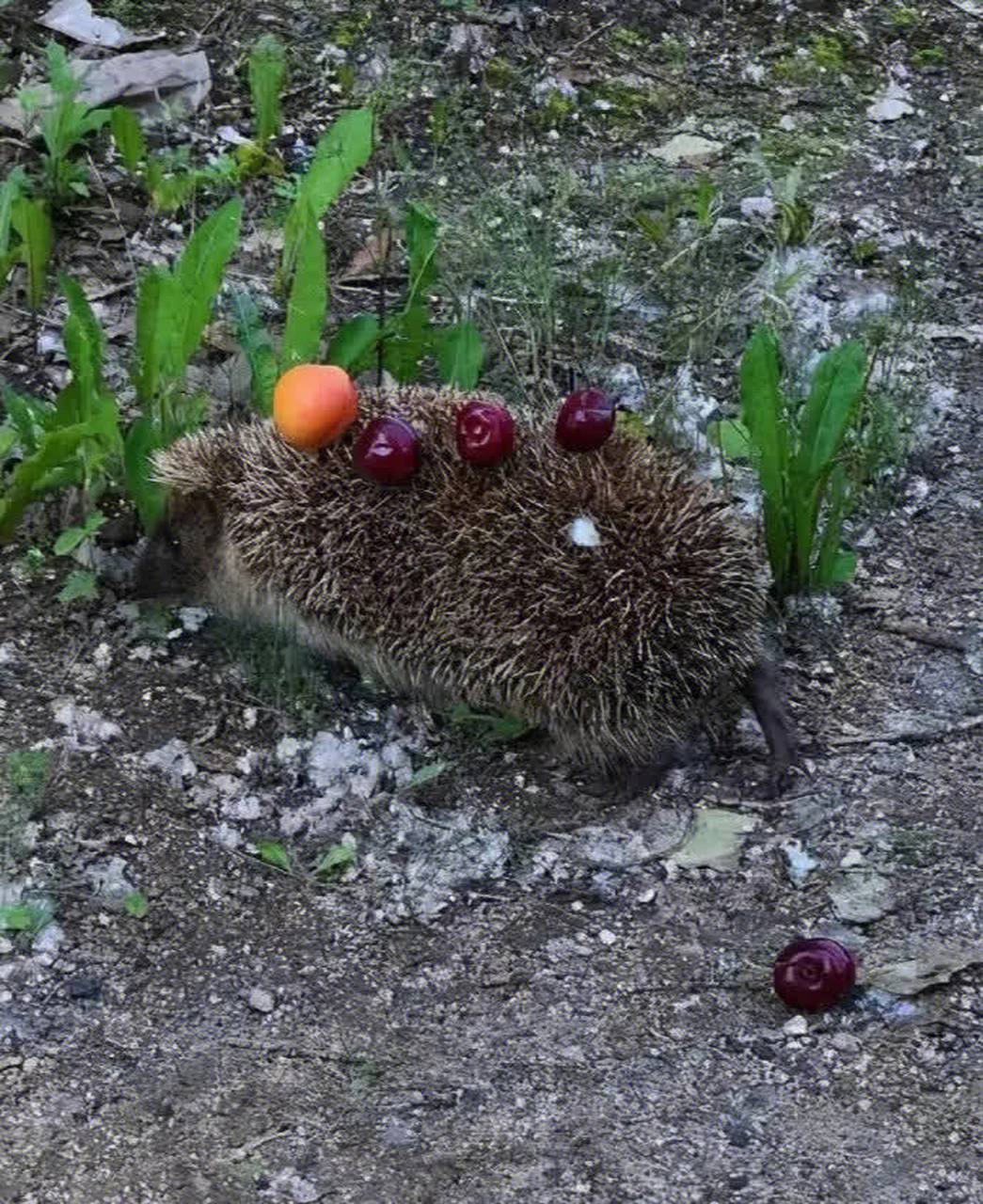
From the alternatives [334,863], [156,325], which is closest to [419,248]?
[156,325]

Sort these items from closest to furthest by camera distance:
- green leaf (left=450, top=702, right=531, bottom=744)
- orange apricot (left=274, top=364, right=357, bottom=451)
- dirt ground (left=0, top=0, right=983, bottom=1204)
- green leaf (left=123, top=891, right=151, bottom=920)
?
dirt ground (left=0, top=0, right=983, bottom=1204) → green leaf (left=123, top=891, right=151, bottom=920) → orange apricot (left=274, top=364, right=357, bottom=451) → green leaf (left=450, top=702, right=531, bottom=744)

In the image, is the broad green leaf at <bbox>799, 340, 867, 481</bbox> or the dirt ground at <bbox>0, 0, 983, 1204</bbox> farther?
the broad green leaf at <bbox>799, 340, 867, 481</bbox>

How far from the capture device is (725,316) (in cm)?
542

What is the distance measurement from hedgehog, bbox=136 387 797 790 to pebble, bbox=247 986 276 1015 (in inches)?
34.8

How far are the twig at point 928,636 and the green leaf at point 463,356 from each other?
1.26 metres

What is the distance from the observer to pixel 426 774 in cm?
412

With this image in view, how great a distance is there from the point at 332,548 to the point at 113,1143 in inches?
57.9

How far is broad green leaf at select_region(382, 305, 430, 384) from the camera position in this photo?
479 centimetres

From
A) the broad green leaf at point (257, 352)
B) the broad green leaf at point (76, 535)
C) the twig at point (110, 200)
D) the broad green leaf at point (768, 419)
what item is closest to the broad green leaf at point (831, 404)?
the broad green leaf at point (768, 419)

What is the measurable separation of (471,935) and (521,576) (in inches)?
31.1

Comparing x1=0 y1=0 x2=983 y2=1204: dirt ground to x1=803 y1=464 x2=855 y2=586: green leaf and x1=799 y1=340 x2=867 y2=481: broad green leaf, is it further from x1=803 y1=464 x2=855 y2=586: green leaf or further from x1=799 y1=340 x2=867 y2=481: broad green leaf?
x1=799 y1=340 x2=867 y2=481: broad green leaf

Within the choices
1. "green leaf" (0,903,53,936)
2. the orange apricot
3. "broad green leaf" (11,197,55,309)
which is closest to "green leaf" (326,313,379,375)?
the orange apricot

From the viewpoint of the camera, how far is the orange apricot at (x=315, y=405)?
13.4 feet

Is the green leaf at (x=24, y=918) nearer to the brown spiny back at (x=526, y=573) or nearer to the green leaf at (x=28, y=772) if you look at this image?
the green leaf at (x=28, y=772)
